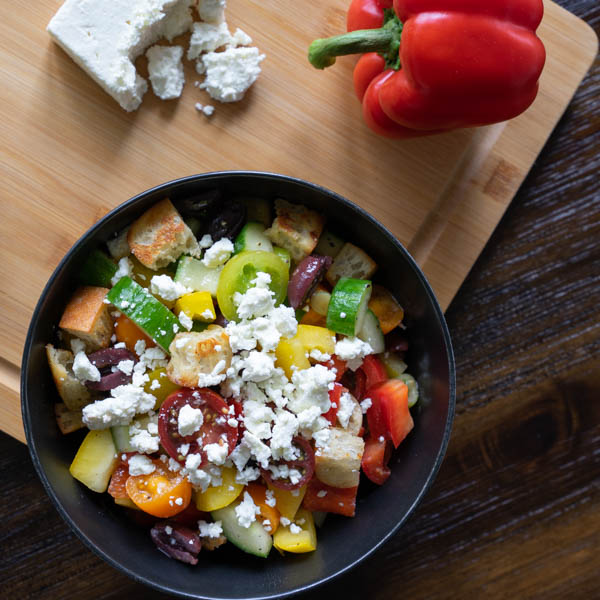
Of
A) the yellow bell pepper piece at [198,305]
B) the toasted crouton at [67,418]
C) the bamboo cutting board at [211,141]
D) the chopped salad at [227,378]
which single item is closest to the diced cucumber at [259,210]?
the chopped salad at [227,378]

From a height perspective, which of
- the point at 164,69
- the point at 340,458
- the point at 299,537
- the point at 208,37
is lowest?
the point at 299,537

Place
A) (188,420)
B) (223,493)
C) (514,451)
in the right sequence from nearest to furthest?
1. (188,420)
2. (223,493)
3. (514,451)

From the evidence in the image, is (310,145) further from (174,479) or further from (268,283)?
(174,479)

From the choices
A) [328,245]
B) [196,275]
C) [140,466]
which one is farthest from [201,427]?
[328,245]

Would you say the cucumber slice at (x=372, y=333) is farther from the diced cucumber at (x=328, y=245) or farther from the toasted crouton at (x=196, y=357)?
the toasted crouton at (x=196, y=357)

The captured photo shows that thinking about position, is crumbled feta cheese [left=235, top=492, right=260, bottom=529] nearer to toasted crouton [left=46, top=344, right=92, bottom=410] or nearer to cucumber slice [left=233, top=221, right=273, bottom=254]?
toasted crouton [left=46, top=344, right=92, bottom=410]

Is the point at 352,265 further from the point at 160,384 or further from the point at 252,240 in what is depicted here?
the point at 160,384

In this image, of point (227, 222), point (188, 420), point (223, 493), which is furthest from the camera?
point (227, 222)
